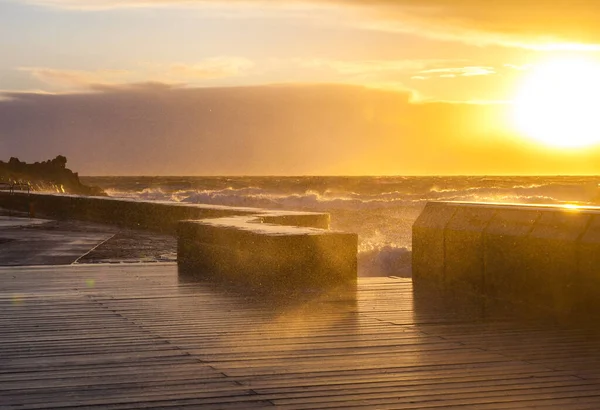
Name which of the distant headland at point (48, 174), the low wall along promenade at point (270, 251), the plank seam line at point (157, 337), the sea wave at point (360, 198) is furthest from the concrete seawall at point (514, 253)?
the distant headland at point (48, 174)

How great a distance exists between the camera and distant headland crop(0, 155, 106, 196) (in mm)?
58812

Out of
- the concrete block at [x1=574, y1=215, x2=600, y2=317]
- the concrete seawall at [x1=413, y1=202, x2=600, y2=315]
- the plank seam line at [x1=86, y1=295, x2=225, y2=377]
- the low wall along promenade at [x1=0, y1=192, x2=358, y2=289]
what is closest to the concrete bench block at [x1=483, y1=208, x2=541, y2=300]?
the concrete seawall at [x1=413, y1=202, x2=600, y2=315]

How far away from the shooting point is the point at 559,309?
24.7 feet

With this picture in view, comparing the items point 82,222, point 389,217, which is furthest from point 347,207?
point 82,222

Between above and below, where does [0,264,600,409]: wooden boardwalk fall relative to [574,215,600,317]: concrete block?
below

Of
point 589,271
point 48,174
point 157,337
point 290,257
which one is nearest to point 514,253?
point 589,271

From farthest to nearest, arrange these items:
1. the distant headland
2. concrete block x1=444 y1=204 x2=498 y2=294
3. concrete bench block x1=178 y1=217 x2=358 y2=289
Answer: the distant headland < concrete bench block x1=178 y1=217 x2=358 y2=289 < concrete block x1=444 y1=204 x2=498 y2=294

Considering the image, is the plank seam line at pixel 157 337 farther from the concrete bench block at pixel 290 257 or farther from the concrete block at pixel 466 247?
the concrete block at pixel 466 247

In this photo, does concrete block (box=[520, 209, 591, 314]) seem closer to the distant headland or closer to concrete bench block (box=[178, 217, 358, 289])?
concrete bench block (box=[178, 217, 358, 289])

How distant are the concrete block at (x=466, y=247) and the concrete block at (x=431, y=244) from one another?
106 millimetres

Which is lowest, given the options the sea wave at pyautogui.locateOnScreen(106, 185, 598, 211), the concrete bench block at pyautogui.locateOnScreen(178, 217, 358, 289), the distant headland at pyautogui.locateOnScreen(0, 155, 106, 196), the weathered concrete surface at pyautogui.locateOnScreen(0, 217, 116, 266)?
the sea wave at pyautogui.locateOnScreen(106, 185, 598, 211)

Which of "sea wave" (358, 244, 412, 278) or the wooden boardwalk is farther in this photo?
"sea wave" (358, 244, 412, 278)

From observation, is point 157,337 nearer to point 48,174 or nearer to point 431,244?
point 431,244

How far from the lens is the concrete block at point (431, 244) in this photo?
9562 mm
